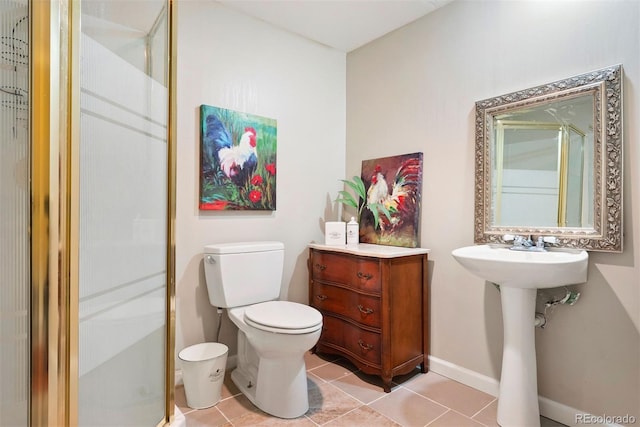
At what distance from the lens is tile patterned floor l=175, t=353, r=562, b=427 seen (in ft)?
5.57

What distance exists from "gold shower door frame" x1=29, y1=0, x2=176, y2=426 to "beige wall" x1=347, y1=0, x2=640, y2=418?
6.40 ft

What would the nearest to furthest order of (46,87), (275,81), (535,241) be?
1. (46,87)
2. (535,241)
3. (275,81)

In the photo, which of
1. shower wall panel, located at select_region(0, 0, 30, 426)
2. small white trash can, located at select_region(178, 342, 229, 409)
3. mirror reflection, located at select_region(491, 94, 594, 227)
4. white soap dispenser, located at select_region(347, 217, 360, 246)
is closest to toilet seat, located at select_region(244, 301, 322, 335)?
small white trash can, located at select_region(178, 342, 229, 409)

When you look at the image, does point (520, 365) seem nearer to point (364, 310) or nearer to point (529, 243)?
point (529, 243)

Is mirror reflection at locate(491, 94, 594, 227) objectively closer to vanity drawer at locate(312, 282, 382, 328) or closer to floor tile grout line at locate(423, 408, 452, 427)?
vanity drawer at locate(312, 282, 382, 328)

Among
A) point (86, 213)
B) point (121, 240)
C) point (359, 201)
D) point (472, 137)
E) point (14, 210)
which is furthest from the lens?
point (359, 201)

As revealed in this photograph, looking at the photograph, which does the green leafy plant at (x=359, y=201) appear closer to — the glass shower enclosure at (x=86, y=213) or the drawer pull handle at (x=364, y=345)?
the drawer pull handle at (x=364, y=345)

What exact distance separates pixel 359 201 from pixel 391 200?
0.32 metres

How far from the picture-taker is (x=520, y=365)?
1621 millimetres

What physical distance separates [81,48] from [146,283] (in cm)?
72

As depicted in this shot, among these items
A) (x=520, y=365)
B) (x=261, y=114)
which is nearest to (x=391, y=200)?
(x=261, y=114)

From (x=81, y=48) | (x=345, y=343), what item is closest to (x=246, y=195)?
(x=345, y=343)

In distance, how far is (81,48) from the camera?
846mm

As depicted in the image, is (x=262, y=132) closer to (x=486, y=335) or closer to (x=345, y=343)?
(x=345, y=343)
